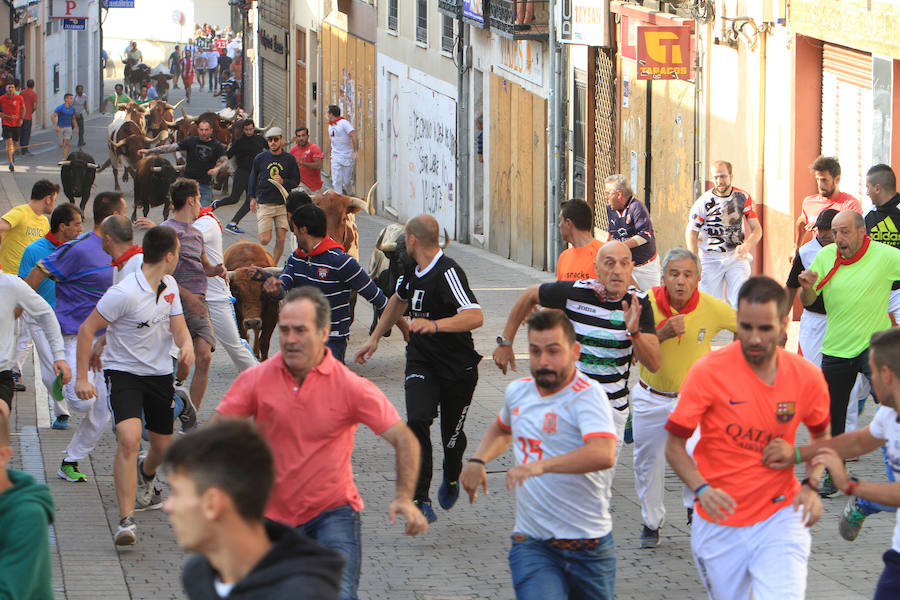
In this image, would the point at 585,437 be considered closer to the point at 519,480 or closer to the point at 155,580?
the point at 519,480

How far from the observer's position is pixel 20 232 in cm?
1230

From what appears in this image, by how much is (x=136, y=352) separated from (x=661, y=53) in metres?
11.0

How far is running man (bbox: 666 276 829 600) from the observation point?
17.7 feet

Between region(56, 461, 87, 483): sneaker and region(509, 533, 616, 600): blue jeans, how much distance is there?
5130 millimetres

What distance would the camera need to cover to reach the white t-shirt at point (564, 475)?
220 inches

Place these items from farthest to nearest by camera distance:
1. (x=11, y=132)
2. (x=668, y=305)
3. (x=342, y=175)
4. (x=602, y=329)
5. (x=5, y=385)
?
(x=11, y=132) < (x=342, y=175) < (x=5, y=385) < (x=668, y=305) < (x=602, y=329)

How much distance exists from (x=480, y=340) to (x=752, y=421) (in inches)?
408

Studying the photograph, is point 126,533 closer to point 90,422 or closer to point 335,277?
point 90,422

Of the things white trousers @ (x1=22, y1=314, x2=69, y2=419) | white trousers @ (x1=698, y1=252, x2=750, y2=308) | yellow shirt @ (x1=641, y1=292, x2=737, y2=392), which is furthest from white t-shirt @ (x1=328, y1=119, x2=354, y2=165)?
yellow shirt @ (x1=641, y1=292, x2=737, y2=392)

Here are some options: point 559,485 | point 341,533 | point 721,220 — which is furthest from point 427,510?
point 721,220

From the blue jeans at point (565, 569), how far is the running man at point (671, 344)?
8.09ft

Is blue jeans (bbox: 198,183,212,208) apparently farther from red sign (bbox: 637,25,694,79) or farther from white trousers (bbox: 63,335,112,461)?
white trousers (bbox: 63,335,112,461)

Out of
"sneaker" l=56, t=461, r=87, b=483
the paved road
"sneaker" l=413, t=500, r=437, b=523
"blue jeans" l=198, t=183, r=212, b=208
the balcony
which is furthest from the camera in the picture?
"blue jeans" l=198, t=183, r=212, b=208

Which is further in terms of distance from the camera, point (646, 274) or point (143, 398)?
point (646, 274)
